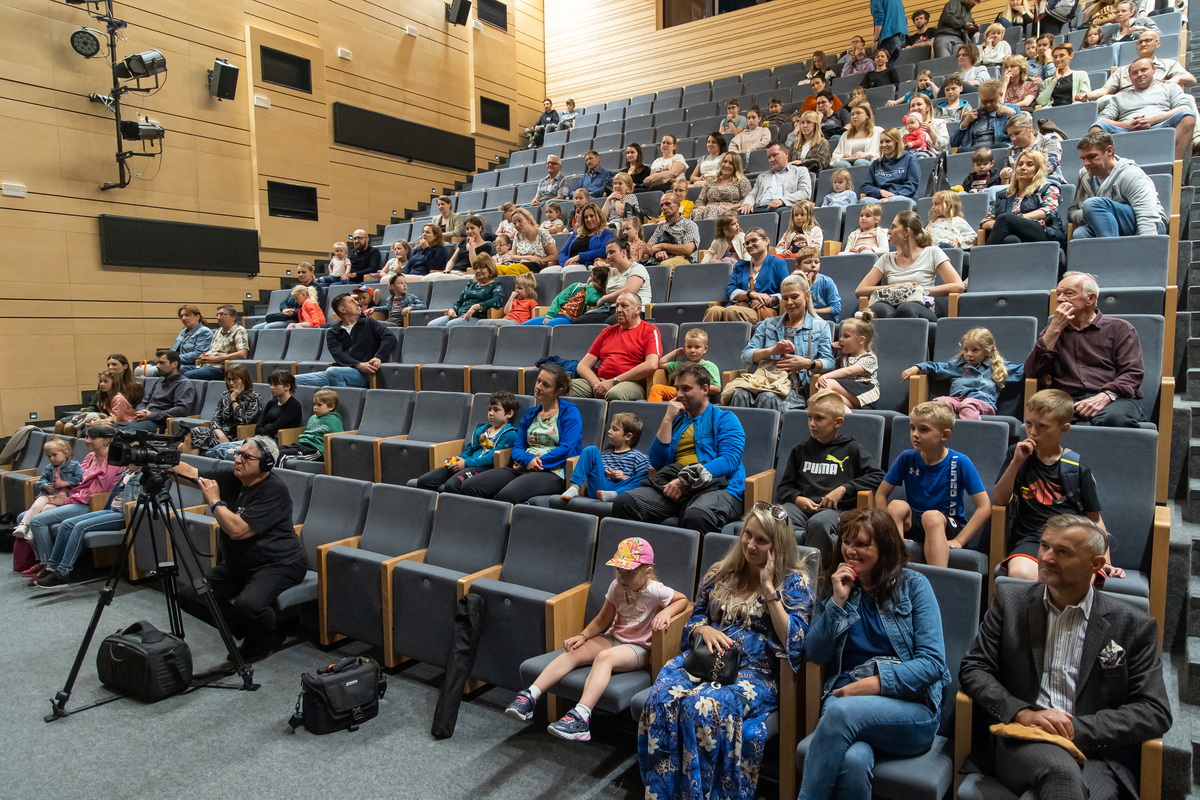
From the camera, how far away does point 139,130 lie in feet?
19.1

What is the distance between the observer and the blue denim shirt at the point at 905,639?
5.55 feet

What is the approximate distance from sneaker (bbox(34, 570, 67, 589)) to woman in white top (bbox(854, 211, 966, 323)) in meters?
4.00

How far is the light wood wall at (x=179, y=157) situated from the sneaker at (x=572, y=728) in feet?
17.4

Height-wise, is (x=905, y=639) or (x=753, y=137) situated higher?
(x=753, y=137)

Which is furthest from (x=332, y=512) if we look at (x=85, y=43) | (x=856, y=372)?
(x=85, y=43)

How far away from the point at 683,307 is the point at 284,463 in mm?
2173

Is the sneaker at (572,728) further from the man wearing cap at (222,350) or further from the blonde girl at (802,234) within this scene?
the man wearing cap at (222,350)

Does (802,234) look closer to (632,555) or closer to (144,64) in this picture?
(632,555)

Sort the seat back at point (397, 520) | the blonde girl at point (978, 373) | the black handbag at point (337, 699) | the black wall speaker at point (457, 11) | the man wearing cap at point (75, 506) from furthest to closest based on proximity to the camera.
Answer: the black wall speaker at point (457, 11)
the man wearing cap at point (75, 506)
the seat back at point (397, 520)
the blonde girl at point (978, 373)
the black handbag at point (337, 699)

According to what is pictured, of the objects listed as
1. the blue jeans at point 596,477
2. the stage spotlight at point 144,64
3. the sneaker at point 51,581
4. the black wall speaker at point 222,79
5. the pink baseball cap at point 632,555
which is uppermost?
the black wall speaker at point 222,79

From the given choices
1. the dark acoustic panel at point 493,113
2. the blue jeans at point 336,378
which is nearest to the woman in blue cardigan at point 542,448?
the blue jeans at point 336,378

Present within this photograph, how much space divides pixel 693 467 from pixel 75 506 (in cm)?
330

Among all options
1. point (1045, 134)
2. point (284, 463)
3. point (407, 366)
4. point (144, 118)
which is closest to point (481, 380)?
point (407, 366)

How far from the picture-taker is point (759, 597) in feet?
6.46
